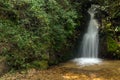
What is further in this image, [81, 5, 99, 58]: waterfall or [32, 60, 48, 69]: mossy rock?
[81, 5, 99, 58]: waterfall

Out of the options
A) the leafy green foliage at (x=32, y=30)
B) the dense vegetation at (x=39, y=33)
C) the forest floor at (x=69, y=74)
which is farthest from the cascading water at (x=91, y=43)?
A: the forest floor at (x=69, y=74)

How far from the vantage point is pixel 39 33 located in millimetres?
9133

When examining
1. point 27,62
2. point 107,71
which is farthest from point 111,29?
point 27,62

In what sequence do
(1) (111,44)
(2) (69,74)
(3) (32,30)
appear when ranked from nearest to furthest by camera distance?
(2) (69,74) < (3) (32,30) < (1) (111,44)

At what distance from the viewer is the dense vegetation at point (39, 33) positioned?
805 centimetres

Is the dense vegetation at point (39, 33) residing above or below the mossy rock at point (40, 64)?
above

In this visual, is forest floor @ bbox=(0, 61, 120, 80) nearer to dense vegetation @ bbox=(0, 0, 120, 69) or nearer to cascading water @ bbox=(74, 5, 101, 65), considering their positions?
dense vegetation @ bbox=(0, 0, 120, 69)

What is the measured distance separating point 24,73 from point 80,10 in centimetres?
606

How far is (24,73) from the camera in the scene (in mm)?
7750

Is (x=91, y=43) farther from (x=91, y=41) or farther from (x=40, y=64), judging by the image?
(x=40, y=64)

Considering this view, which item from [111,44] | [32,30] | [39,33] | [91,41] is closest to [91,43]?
[91,41]

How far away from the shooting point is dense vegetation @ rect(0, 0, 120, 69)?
805 centimetres

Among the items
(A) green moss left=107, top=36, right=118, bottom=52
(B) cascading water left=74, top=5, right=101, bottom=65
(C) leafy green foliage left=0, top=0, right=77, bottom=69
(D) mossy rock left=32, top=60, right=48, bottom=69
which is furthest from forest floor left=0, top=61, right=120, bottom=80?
(B) cascading water left=74, top=5, right=101, bottom=65

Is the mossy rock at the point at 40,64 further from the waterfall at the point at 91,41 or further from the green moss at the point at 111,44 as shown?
the green moss at the point at 111,44
